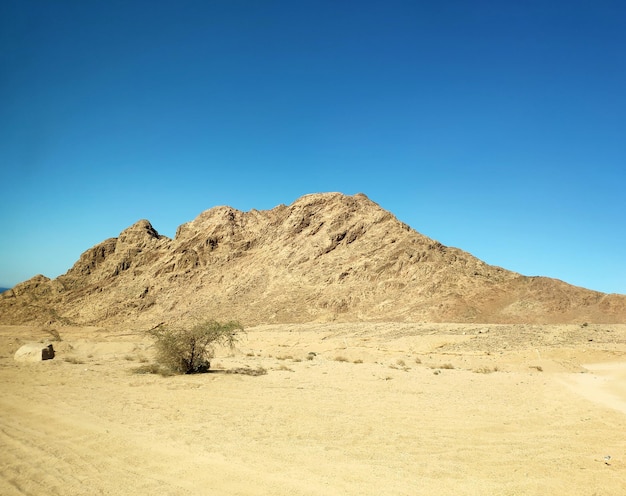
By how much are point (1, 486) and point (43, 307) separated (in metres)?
82.8

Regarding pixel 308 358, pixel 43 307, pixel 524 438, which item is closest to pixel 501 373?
pixel 308 358

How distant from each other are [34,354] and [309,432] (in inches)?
693

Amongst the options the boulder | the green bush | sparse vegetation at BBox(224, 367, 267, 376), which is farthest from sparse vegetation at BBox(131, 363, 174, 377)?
the boulder

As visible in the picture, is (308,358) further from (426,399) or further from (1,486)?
(1,486)

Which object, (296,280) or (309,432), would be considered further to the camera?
(296,280)

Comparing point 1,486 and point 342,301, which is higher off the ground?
point 342,301

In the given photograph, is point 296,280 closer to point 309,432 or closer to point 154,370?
point 154,370

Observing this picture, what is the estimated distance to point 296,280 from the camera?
7269 centimetres

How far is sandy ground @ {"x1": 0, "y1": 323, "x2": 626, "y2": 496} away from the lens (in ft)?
21.6

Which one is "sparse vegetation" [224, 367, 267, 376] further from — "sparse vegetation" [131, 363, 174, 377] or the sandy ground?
"sparse vegetation" [131, 363, 174, 377]

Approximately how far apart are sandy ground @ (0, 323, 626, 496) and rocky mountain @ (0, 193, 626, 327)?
40.8 metres

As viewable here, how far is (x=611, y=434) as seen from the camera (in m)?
9.88

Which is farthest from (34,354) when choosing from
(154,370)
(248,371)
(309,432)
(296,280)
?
(296,280)

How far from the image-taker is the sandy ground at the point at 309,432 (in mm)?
6590
